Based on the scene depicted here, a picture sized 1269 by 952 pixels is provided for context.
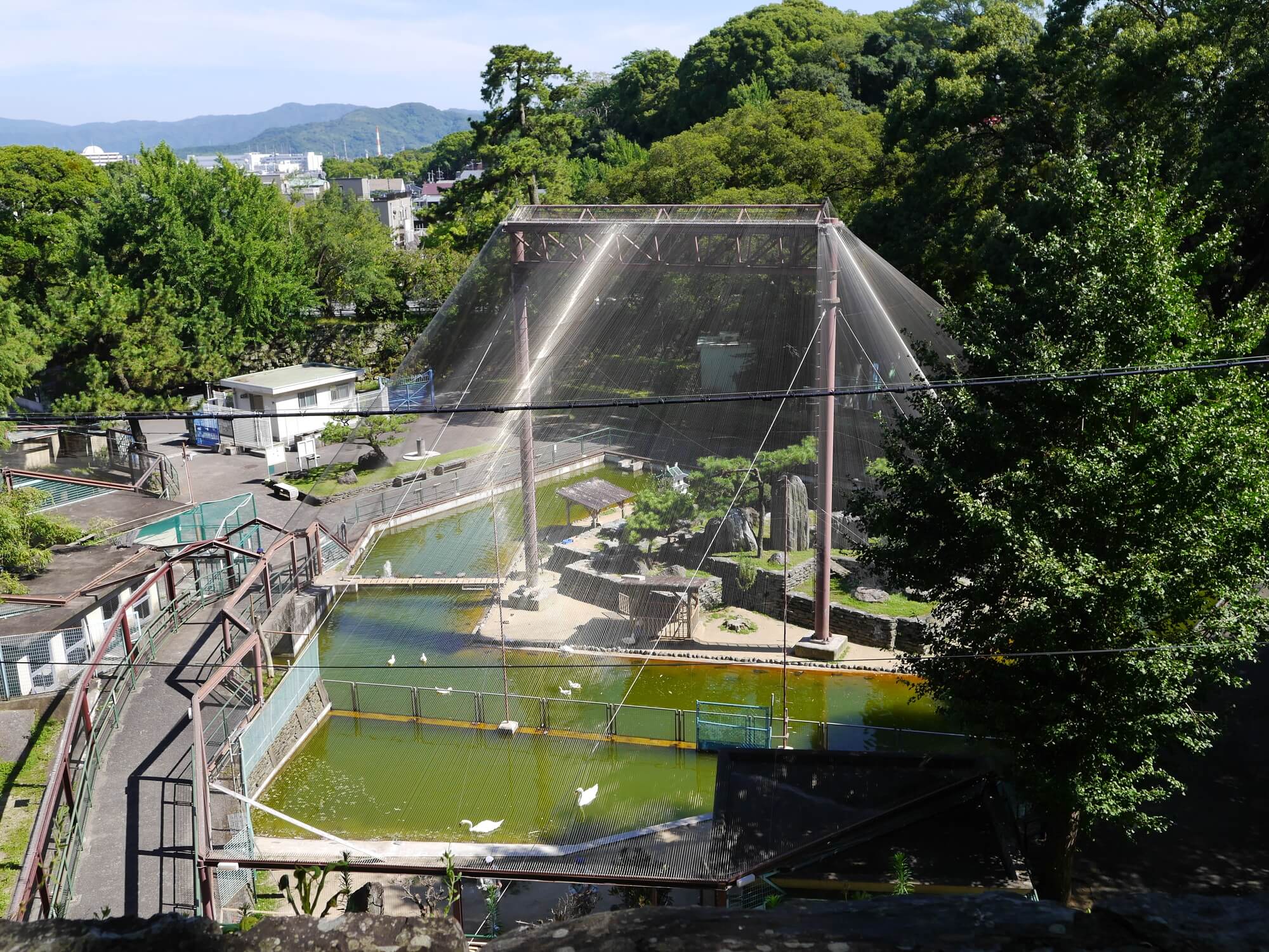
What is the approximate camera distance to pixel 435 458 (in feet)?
33.7

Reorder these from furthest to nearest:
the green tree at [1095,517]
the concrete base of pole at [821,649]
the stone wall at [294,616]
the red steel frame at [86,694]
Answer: the concrete base of pole at [821,649] → the stone wall at [294,616] → the red steel frame at [86,694] → the green tree at [1095,517]

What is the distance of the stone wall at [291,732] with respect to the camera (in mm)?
10086

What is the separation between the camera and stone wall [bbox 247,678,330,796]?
10.1 metres

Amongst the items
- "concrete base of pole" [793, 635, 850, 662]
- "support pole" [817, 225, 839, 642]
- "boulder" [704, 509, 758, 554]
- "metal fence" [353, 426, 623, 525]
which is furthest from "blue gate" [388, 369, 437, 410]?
"concrete base of pole" [793, 635, 850, 662]

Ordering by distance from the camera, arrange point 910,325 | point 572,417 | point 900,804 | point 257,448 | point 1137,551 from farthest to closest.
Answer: point 257,448, point 910,325, point 572,417, point 900,804, point 1137,551

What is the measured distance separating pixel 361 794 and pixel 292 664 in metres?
1.48

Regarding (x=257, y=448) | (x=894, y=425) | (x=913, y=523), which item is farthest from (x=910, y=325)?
(x=257, y=448)

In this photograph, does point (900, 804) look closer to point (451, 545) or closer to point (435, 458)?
point (451, 545)

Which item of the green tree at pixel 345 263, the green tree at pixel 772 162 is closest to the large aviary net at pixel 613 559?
the green tree at pixel 772 162

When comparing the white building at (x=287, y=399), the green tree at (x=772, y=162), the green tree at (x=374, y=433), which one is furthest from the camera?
the green tree at (x=772, y=162)

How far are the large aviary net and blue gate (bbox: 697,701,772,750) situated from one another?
3 centimetres

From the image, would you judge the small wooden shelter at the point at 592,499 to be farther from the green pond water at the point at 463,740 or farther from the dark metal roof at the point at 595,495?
the green pond water at the point at 463,740

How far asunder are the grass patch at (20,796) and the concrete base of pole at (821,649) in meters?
8.76

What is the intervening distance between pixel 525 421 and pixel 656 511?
1.63 metres
